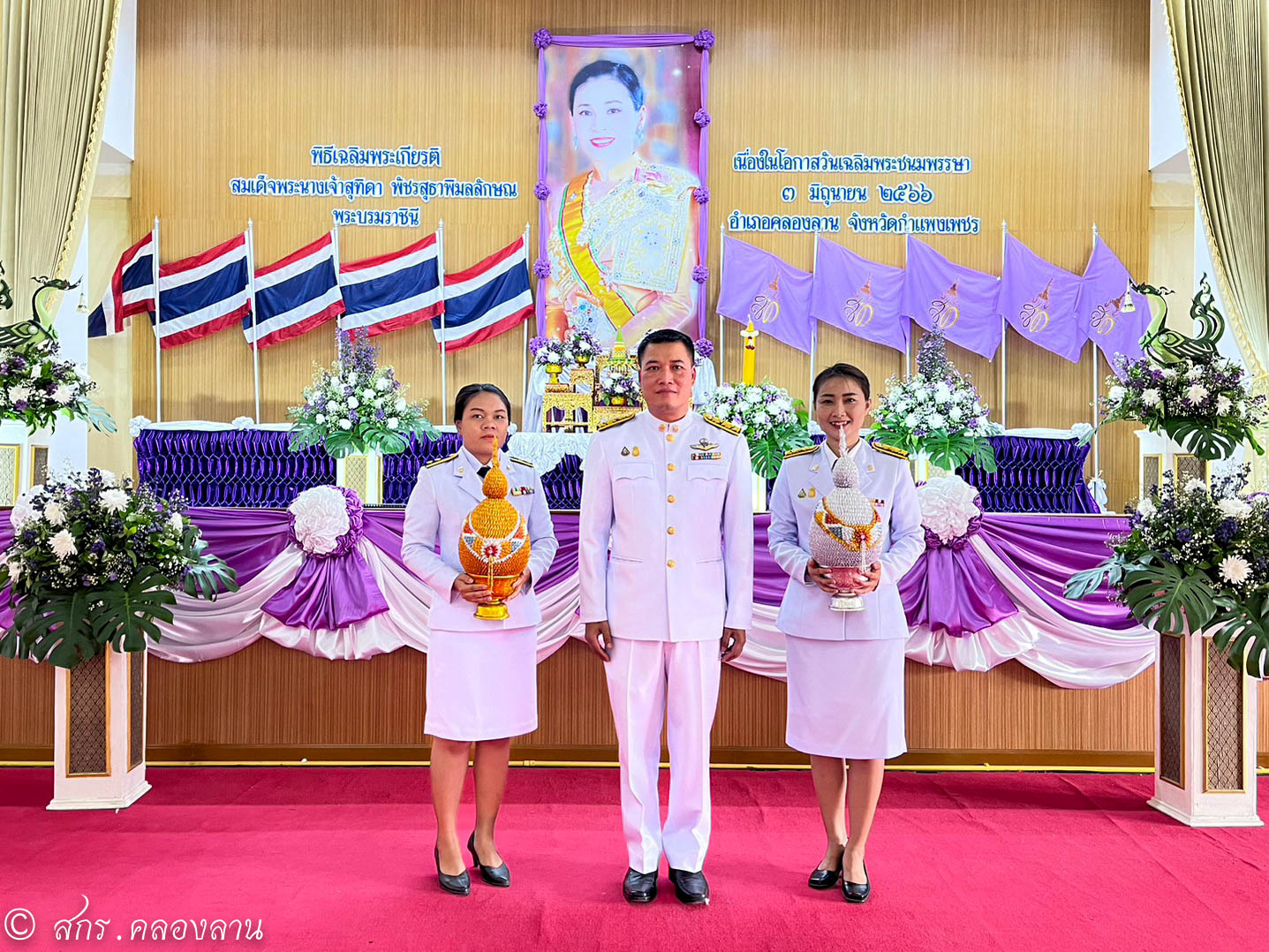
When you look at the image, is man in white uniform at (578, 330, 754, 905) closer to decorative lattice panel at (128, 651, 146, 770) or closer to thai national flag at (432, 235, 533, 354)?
decorative lattice panel at (128, 651, 146, 770)

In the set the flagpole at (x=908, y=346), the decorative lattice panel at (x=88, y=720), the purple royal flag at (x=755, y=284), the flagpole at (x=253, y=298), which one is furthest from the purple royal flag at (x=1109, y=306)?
the decorative lattice panel at (x=88, y=720)

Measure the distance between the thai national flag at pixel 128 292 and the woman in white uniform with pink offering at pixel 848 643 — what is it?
23.8 ft

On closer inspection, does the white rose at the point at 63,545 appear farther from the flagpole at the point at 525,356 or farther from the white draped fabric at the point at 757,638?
the flagpole at the point at 525,356

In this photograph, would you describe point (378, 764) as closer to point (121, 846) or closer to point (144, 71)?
point (121, 846)

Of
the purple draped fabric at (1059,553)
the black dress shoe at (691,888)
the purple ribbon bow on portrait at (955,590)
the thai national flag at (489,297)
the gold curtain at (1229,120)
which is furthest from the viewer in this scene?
the thai national flag at (489,297)

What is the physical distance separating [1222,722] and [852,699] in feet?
5.91

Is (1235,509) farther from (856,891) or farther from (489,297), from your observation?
(489,297)

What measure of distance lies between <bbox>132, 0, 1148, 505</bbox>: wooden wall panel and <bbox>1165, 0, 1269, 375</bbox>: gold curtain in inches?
93.2

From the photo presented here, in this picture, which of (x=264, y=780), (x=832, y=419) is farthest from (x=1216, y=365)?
(x=264, y=780)

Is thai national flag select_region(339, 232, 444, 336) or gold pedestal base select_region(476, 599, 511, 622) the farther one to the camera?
thai national flag select_region(339, 232, 444, 336)

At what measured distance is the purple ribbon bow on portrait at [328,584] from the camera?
4418mm

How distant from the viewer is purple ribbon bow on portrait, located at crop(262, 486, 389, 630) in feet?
14.5

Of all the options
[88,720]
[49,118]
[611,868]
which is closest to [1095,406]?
[611,868]

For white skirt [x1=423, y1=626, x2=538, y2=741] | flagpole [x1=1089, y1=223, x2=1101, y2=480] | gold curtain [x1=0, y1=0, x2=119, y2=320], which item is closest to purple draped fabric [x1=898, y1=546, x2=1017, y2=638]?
white skirt [x1=423, y1=626, x2=538, y2=741]
